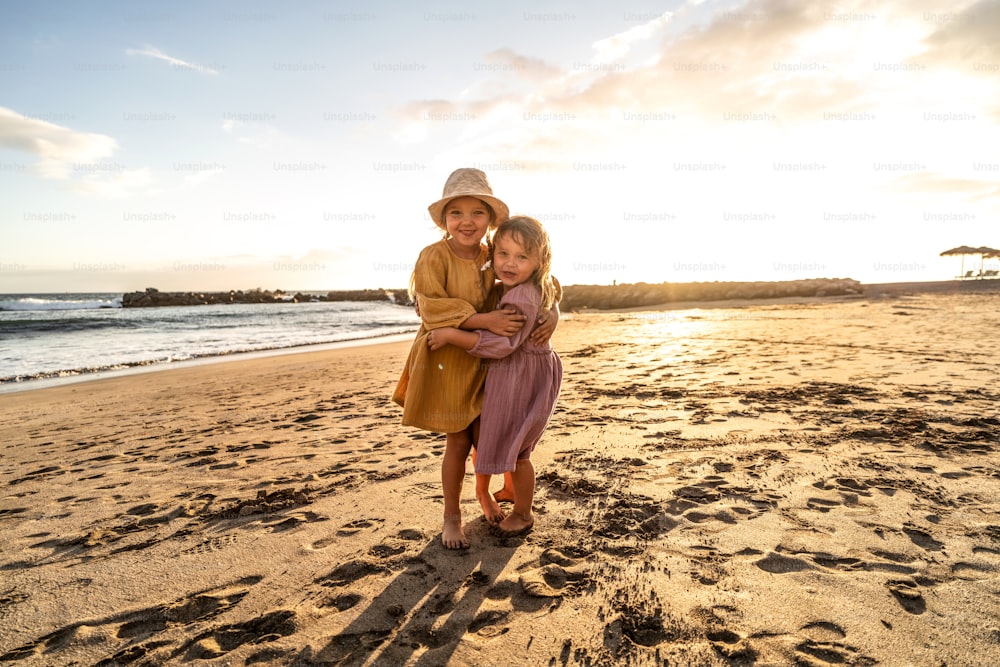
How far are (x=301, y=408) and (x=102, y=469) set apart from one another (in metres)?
2.20

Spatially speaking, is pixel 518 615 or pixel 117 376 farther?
pixel 117 376

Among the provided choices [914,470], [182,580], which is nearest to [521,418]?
[182,580]

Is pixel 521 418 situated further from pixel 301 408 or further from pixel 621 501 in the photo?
pixel 301 408

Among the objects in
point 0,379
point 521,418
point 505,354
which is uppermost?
point 505,354

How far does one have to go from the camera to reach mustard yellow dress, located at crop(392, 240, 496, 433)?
9.00 feet

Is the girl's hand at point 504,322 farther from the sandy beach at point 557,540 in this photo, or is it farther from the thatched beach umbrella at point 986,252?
the thatched beach umbrella at point 986,252

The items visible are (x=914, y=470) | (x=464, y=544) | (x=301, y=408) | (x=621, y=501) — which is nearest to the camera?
(x=464, y=544)

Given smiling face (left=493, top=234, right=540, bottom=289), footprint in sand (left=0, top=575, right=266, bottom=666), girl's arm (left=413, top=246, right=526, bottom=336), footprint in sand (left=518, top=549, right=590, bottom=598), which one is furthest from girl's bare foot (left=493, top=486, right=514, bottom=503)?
footprint in sand (left=0, top=575, right=266, bottom=666)

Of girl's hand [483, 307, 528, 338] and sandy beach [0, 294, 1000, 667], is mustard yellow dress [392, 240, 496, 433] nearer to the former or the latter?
girl's hand [483, 307, 528, 338]

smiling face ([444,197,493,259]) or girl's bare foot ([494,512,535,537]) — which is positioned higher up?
smiling face ([444,197,493,259])

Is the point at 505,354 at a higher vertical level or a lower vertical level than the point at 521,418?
higher

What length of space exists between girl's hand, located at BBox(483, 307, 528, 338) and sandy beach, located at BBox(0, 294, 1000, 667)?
111 centimetres

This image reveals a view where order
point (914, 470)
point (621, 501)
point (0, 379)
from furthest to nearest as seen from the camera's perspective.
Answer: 1. point (0, 379)
2. point (914, 470)
3. point (621, 501)

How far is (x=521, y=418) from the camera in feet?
9.28
